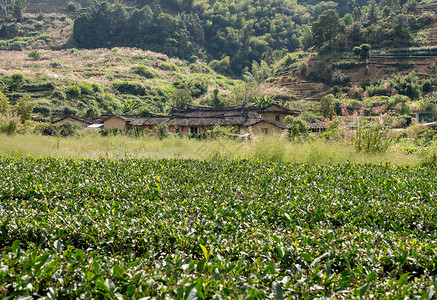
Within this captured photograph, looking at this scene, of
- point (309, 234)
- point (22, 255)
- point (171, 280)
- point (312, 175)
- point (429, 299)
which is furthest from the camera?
point (312, 175)

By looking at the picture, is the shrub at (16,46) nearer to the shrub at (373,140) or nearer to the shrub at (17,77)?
the shrub at (17,77)

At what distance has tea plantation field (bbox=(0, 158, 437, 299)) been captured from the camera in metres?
2.16

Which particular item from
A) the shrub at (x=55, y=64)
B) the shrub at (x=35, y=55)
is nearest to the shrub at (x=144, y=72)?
the shrub at (x=55, y=64)

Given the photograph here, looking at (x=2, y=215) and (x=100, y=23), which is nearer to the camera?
(x=2, y=215)

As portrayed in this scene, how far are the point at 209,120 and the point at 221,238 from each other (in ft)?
100

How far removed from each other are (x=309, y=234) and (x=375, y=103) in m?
42.4

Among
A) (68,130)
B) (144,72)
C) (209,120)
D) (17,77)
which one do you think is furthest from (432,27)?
(17,77)

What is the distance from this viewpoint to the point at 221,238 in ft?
10.1

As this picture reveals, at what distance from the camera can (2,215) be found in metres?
3.85

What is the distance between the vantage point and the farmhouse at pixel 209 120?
102 ft

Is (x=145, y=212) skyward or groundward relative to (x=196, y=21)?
groundward

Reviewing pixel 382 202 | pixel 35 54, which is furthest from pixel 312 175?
pixel 35 54

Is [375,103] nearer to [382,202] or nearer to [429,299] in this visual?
[382,202]

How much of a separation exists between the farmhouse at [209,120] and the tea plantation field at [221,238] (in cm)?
2368
